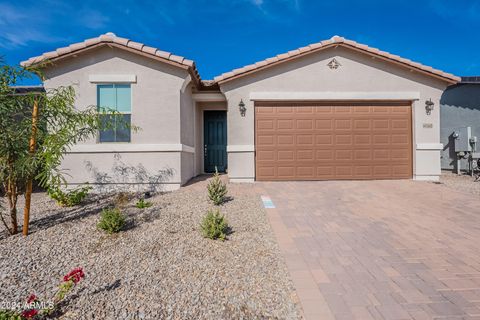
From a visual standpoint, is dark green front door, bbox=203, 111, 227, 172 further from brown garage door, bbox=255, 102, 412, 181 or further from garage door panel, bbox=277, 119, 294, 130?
garage door panel, bbox=277, 119, 294, 130

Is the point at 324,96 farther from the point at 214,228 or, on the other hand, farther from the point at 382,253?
the point at 214,228

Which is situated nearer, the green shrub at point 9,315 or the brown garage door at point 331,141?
the green shrub at point 9,315

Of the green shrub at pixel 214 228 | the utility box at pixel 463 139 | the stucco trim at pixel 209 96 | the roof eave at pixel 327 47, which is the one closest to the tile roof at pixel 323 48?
the roof eave at pixel 327 47

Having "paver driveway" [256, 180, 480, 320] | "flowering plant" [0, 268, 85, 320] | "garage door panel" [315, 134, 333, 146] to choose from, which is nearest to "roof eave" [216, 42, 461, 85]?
"garage door panel" [315, 134, 333, 146]

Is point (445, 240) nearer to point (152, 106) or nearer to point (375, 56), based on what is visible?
point (375, 56)

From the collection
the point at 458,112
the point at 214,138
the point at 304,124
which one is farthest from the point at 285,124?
the point at 458,112

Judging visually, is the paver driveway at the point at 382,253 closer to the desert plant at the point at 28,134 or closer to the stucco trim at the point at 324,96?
the stucco trim at the point at 324,96

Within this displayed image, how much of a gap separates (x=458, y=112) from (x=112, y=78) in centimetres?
1556

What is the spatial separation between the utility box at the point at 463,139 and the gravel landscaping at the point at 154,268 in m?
11.9

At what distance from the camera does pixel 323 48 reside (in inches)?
333

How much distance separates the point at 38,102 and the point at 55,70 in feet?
13.3

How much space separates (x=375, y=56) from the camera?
334 inches

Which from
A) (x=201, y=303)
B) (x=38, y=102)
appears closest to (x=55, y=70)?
(x=38, y=102)

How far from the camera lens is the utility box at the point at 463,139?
1144 cm
